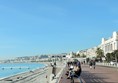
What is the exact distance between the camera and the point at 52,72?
34.7 meters

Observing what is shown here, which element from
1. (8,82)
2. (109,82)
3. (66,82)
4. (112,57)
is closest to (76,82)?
(66,82)

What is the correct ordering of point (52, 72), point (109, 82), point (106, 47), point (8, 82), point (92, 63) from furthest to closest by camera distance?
point (106, 47)
point (92, 63)
point (8, 82)
point (52, 72)
point (109, 82)

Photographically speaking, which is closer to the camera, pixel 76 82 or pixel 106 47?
pixel 76 82

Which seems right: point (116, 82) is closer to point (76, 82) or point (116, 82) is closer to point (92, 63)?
point (76, 82)

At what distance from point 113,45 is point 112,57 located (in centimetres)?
2374

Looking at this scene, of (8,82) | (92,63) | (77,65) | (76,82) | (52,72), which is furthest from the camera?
(92,63)

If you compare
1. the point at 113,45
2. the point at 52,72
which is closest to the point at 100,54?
→ the point at 113,45

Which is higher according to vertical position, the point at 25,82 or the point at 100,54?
the point at 100,54

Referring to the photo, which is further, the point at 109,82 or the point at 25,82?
the point at 25,82

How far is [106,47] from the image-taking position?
582 feet

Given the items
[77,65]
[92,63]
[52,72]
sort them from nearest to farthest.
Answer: [77,65]
[52,72]
[92,63]

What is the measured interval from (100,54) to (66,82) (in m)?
157

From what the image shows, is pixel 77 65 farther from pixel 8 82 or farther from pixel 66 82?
pixel 8 82

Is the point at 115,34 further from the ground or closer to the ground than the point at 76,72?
further from the ground
